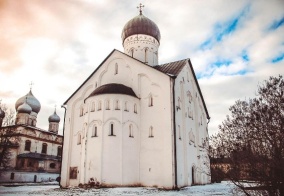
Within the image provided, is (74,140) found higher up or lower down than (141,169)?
higher up

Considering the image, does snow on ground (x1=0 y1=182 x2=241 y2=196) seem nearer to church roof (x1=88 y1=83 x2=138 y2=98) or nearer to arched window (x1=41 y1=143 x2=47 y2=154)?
church roof (x1=88 y1=83 x2=138 y2=98)

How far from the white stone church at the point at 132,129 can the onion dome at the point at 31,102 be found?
23.8 metres

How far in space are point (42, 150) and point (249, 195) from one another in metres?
43.8

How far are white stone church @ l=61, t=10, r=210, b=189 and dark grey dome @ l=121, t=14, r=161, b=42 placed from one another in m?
5.83

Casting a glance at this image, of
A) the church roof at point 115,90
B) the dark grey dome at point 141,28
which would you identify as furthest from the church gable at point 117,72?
the dark grey dome at point 141,28

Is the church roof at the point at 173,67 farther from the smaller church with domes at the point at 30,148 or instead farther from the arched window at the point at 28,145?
the arched window at the point at 28,145

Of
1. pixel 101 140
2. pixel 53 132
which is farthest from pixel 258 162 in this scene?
pixel 53 132

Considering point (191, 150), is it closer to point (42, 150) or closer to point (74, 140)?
point (74, 140)

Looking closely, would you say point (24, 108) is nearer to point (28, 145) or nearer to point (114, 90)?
point (28, 145)

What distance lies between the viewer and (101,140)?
807 inches

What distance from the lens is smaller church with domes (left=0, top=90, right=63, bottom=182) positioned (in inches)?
1515

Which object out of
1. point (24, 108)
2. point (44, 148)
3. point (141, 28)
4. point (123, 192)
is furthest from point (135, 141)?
point (44, 148)

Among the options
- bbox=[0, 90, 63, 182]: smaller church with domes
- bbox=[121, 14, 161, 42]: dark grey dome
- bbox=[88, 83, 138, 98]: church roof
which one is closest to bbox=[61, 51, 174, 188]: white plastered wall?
bbox=[88, 83, 138, 98]: church roof

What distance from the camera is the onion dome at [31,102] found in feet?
151
